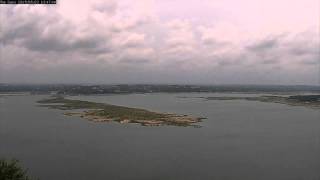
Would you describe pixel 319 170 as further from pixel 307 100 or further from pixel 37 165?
pixel 307 100

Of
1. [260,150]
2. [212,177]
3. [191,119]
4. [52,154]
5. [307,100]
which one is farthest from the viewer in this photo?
[307,100]

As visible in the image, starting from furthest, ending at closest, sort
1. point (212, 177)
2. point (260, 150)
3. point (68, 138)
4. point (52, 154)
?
point (68, 138) < point (260, 150) < point (52, 154) < point (212, 177)

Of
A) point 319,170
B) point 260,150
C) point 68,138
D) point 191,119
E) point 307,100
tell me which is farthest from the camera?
point 307,100

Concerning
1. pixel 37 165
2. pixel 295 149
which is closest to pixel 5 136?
pixel 37 165

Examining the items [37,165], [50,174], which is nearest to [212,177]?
[50,174]

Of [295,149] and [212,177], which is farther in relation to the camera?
[295,149]

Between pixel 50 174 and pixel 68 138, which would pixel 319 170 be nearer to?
pixel 50 174
